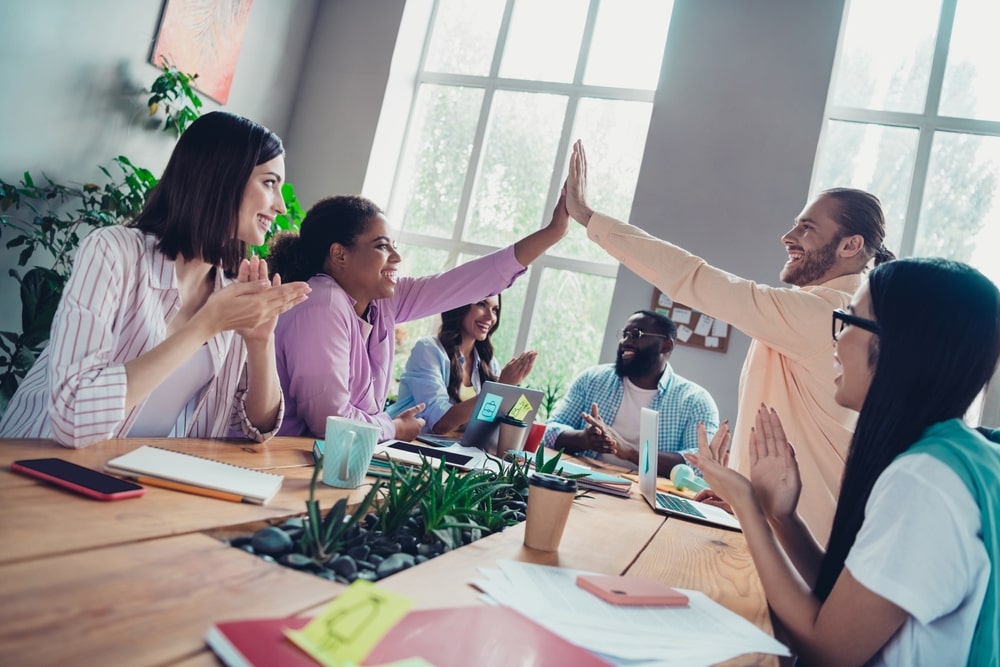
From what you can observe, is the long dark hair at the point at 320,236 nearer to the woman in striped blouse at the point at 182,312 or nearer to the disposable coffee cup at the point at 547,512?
the woman in striped blouse at the point at 182,312

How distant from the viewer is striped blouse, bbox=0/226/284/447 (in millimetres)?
1133

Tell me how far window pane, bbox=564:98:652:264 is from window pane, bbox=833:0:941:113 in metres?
1.37

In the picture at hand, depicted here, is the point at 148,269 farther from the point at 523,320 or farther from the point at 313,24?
the point at 313,24

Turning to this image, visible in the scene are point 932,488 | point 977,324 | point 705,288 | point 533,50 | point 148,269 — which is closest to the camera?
point 932,488

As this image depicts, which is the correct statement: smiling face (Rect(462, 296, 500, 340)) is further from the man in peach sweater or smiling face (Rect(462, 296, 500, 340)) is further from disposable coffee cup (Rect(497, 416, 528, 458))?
disposable coffee cup (Rect(497, 416, 528, 458))

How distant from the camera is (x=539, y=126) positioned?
548cm


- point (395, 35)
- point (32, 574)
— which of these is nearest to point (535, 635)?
point (32, 574)

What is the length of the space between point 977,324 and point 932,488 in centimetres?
28

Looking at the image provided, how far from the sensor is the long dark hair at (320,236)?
218 cm

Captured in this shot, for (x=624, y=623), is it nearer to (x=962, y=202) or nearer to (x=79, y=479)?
(x=79, y=479)

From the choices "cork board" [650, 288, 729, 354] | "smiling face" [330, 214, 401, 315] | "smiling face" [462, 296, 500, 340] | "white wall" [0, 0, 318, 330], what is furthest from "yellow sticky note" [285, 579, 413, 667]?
"cork board" [650, 288, 729, 354]

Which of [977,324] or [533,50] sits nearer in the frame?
[977,324]

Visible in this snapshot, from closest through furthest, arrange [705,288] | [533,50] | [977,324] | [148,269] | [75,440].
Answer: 1. [977,324]
2. [75,440]
3. [148,269]
4. [705,288]
5. [533,50]

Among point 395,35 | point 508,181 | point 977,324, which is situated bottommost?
point 977,324
